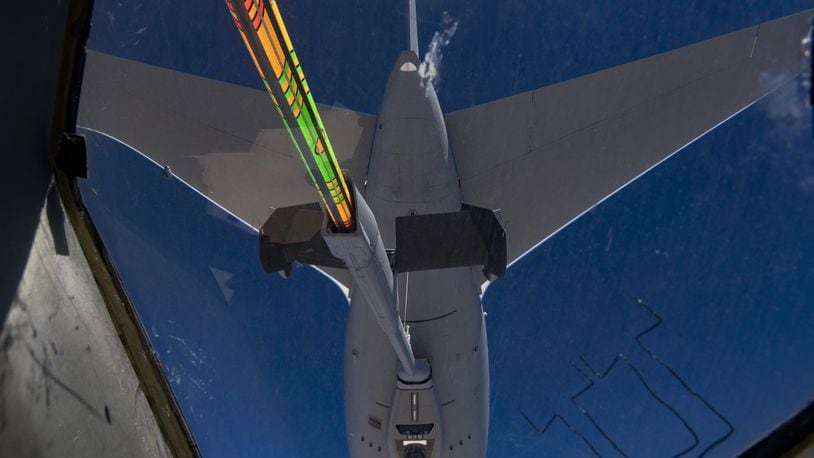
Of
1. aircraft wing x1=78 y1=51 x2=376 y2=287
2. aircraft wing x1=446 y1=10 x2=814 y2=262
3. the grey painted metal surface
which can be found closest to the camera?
the grey painted metal surface

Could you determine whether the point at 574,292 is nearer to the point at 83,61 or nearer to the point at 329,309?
the point at 329,309

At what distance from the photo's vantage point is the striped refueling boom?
9.30 feet

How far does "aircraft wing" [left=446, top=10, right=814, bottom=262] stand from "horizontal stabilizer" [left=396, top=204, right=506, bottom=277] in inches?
56.5

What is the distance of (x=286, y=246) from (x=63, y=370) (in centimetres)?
359

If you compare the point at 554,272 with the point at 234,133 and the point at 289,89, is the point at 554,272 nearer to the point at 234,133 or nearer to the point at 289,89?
the point at 234,133

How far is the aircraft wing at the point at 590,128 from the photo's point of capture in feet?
25.1

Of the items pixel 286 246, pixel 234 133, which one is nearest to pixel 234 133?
pixel 234 133

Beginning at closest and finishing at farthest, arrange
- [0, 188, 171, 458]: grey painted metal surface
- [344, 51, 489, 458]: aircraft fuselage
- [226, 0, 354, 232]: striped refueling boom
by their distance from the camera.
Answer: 1. [226, 0, 354, 232]: striped refueling boom
2. [0, 188, 171, 458]: grey painted metal surface
3. [344, 51, 489, 458]: aircraft fuselage

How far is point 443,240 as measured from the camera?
6492 mm

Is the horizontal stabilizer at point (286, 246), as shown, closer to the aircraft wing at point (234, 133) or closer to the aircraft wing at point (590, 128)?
the aircraft wing at point (234, 133)

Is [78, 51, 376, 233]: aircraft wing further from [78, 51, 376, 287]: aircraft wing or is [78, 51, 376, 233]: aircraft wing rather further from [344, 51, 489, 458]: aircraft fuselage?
[344, 51, 489, 458]: aircraft fuselage

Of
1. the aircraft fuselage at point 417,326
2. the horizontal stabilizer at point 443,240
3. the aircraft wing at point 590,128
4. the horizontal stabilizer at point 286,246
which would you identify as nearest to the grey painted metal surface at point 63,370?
the horizontal stabilizer at point 286,246

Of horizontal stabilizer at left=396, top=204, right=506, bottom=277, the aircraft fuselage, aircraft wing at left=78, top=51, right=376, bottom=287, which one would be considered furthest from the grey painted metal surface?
aircraft wing at left=78, top=51, right=376, bottom=287

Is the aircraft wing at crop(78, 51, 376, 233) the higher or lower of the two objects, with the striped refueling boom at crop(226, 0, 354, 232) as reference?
lower
